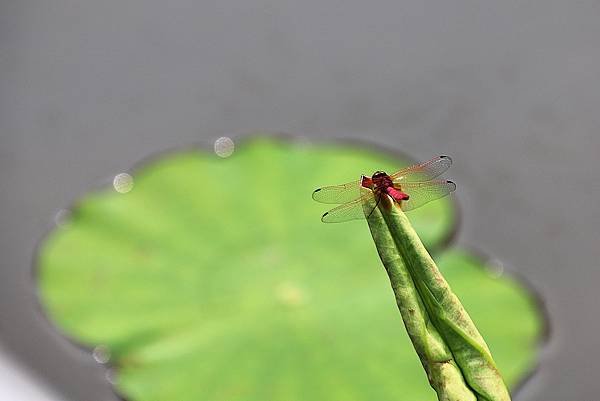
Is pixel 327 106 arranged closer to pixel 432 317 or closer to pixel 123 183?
pixel 123 183

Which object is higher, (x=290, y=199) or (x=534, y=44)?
(x=534, y=44)

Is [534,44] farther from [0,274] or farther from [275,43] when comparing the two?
[0,274]

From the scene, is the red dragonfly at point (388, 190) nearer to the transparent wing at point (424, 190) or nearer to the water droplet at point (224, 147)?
the transparent wing at point (424, 190)

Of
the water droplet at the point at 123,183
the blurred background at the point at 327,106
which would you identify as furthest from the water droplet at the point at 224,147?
the water droplet at the point at 123,183

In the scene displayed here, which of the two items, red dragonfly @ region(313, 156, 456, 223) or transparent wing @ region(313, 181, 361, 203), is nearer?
red dragonfly @ region(313, 156, 456, 223)

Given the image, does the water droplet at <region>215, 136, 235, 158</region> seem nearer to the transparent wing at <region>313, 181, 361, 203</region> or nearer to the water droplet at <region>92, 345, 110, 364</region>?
the water droplet at <region>92, 345, 110, 364</region>

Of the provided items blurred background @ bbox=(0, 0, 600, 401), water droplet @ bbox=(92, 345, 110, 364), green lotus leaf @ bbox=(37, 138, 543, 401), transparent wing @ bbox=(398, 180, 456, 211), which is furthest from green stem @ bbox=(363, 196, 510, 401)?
water droplet @ bbox=(92, 345, 110, 364)

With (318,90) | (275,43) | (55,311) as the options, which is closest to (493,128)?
(318,90)

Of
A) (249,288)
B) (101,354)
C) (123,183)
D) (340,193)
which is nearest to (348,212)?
(340,193)
